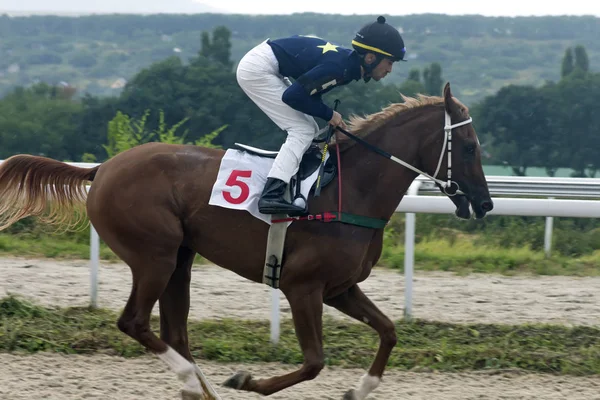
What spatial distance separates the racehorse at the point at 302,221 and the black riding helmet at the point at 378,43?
0.31 metres

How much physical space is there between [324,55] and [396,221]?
212 inches

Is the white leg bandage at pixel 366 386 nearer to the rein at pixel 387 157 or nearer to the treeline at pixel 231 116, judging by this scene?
the rein at pixel 387 157

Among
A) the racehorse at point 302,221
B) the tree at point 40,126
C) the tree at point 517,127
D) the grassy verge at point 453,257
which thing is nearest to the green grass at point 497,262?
the grassy verge at point 453,257

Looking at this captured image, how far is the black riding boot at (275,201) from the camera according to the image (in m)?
4.21

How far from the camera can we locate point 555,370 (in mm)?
4984

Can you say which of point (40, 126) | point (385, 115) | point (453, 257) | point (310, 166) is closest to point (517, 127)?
point (40, 126)

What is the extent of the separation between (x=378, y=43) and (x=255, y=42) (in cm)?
5267

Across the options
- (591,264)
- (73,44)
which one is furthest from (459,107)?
(73,44)

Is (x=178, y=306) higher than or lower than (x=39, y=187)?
lower

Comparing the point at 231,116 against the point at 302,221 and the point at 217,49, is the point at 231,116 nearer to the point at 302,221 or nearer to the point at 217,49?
the point at 217,49

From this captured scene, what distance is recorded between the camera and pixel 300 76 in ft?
14.3

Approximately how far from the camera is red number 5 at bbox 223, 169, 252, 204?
14.3ft

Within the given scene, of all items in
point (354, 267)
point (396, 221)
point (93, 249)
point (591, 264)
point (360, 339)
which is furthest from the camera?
point (396, 221)

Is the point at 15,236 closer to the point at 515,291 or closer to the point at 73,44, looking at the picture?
the point at 515,291
